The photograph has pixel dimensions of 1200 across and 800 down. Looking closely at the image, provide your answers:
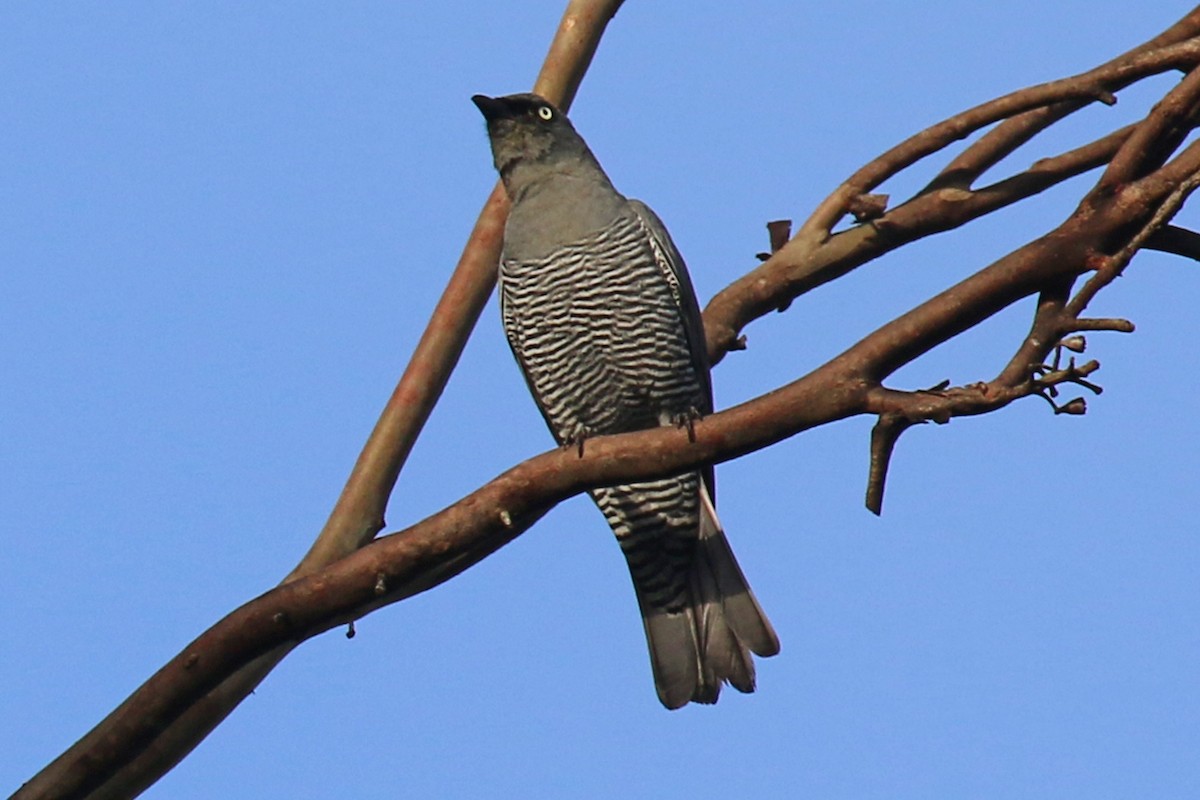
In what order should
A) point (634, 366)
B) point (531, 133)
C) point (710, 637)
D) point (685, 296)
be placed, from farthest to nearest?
point (531, 133) < point (685, 296) < point (634, 366) < point (710, 637)

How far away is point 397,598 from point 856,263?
2669 mm

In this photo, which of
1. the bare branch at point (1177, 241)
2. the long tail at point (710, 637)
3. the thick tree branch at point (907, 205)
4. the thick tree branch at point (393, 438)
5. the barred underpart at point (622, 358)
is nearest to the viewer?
the bare branch at point (1177, 241)

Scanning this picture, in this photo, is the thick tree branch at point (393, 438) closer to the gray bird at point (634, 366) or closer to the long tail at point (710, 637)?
the gray bird at point (634, 366)

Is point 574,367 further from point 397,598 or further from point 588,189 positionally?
point 397,598

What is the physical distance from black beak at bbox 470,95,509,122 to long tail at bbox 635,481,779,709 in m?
2.31

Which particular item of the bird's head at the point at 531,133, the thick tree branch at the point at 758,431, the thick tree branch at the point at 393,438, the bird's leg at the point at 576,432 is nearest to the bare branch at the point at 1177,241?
the thick tree branch at the point at 758,431

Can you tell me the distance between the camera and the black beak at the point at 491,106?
7727 millimetres

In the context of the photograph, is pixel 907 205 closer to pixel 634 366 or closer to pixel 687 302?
pixel 687 302

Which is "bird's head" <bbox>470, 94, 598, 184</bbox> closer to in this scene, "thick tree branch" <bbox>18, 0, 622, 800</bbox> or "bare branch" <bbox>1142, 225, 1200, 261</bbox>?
"thick tree branch" <bbox>18, 0, 622, 800</bbox>

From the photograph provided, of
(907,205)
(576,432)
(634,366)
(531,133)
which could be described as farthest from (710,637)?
(531,133)

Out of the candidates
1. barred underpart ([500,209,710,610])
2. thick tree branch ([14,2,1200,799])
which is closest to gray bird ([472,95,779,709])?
barred underpart ([500,209,710,610])

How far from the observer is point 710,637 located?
6816 mm

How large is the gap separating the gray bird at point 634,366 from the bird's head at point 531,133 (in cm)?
30

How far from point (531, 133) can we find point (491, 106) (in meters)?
0.23
